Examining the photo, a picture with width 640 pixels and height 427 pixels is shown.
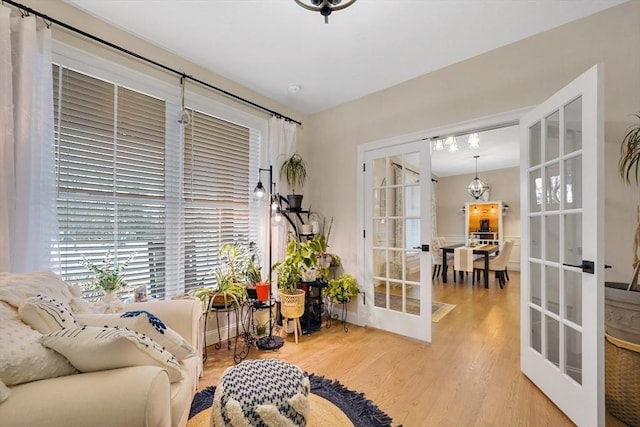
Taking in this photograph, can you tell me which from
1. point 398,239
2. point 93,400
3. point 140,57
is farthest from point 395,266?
point 140,57

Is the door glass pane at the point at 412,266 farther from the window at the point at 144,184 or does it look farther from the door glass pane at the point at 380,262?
the window at the point at 144,184

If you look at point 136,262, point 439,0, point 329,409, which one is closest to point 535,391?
point 329,409

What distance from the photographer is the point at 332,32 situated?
85.2 inches

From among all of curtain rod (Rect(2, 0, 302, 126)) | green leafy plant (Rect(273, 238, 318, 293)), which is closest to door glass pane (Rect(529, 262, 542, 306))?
green leafy plant (Rect(273, 238, 318, 293))

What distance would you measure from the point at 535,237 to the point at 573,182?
1.64ft

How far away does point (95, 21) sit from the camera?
2.03 m

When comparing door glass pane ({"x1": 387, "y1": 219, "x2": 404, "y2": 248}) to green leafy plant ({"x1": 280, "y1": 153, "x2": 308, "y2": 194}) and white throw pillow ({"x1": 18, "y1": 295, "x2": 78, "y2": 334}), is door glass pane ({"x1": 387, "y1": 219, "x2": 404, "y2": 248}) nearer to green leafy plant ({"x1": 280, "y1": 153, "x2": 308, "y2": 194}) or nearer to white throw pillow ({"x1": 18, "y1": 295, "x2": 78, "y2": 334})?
green leafy plant ({"x1": 280, "y1": 153, "x2": 308, "y2": 194})

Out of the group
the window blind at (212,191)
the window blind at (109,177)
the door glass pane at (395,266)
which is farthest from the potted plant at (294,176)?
the window blind at (109,177)

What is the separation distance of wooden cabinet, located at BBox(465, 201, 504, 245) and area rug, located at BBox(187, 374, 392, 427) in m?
6.53

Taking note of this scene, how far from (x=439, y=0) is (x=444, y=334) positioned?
297 cm

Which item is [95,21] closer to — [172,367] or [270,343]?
[172,367]

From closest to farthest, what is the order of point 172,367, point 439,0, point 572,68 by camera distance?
point 172,367
point 439,0
point 572,68

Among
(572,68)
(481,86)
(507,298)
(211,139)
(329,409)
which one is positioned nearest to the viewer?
(329,409)

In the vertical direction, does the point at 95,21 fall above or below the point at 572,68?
above
